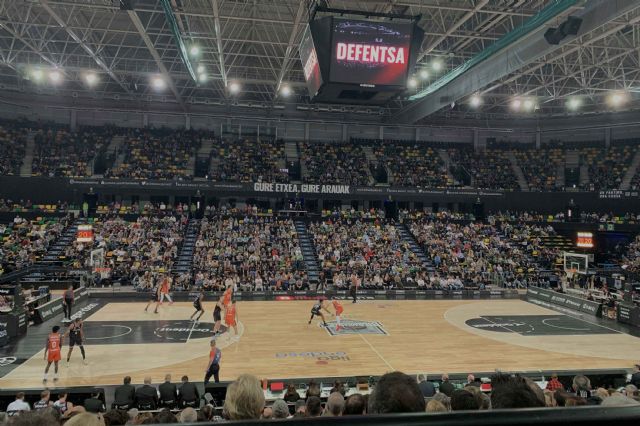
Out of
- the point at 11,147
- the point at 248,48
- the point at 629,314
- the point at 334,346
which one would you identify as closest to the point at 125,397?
the point at 334,346

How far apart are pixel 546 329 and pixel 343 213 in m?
20.9

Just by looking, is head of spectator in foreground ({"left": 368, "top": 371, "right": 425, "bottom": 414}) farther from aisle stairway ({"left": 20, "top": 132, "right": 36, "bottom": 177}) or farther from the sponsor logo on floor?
aisle stairway ({"left": 20, "top": 132, "right": 36, "bottom": 177})

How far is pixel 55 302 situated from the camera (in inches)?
862

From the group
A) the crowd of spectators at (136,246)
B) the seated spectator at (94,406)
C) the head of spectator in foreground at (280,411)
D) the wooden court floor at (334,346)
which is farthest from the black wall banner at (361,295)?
the head of spectator in foreground at (280,411)

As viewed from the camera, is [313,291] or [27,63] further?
[27,63]

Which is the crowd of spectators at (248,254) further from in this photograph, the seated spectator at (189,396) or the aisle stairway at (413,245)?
the seated spectator at (189,396)

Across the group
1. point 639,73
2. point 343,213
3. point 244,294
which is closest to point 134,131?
point 343,213

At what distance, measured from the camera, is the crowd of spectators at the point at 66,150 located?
37094 millimetres

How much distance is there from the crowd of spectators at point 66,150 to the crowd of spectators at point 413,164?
25685 millimetres

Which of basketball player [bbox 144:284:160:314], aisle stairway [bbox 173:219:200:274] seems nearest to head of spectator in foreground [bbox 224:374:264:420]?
basketball player [bbox 144:284:160:314]

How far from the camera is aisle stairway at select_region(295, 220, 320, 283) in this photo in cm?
3130

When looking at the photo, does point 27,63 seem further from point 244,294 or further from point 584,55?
point 584,55

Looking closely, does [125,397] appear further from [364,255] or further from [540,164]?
[540,164]

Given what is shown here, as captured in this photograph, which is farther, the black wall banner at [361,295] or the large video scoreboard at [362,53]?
the black wall banner at [361,295]
